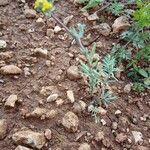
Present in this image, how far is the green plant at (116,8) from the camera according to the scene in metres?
2.57

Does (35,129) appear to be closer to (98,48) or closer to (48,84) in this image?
(48,84)

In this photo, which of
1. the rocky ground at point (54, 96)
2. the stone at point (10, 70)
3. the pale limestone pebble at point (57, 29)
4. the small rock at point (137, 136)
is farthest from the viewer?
the pale limestone pebble at point (57, 29)

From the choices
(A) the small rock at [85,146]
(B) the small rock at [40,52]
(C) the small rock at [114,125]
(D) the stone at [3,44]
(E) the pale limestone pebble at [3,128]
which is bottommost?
(E) the pale limestone pebble at [3,128]

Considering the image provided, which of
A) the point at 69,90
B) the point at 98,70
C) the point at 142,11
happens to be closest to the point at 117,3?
the point at 142,11

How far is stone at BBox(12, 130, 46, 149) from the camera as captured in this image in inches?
70.1

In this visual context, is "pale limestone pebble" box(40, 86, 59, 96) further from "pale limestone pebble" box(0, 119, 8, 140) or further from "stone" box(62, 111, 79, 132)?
"pale limestone pebble" box(0, 119, 8, 140)

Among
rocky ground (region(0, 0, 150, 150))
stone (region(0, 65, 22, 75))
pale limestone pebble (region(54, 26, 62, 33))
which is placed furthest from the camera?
pale limestone pebble (region(54, 26, 62, 33))

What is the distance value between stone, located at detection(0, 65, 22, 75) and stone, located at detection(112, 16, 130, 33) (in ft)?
2.51

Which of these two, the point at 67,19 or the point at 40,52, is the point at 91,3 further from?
the point at 40,52

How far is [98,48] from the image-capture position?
2.40m

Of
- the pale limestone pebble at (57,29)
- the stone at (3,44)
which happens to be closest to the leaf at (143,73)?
the pale limestone pebble at (57,29)

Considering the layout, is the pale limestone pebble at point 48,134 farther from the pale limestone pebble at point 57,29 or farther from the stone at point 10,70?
the pale limestone pebble at point 57,29

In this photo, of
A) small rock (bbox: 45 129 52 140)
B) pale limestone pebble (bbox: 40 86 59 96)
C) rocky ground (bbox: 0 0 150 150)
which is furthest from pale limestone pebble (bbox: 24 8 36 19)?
small rock (bbox: 45 129 52 140)

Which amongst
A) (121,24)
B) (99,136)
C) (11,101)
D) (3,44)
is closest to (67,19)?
(121,24)
